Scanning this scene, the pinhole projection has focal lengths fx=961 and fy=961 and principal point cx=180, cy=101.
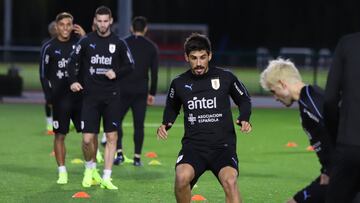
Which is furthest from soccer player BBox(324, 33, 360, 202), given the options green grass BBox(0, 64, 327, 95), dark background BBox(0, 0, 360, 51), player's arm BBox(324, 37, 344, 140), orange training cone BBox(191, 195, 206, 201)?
dark background BBox(0, 0, 360, 51)

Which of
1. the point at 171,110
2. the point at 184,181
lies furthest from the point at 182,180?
the point at 171,110

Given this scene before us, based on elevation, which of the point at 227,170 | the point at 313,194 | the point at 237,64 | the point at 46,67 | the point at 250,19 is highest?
the point at 313,194

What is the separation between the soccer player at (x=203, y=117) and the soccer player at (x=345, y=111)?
1853 millimetres

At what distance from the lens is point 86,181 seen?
11156 millimetres

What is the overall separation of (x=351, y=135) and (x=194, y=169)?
7.18 feet

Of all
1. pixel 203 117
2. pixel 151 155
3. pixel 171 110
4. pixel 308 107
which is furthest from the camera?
pixel 151 155

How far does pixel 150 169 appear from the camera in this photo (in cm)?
1297

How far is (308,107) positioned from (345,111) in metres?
0.44

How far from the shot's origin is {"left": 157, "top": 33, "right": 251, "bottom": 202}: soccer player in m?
7.93

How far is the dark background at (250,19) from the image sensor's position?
6197 cm

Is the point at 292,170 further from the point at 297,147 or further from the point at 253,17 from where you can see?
the point at 253,17

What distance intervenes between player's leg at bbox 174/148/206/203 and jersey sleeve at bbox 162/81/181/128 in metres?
0.39

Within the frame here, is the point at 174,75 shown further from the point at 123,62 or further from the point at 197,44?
the point at 197,44

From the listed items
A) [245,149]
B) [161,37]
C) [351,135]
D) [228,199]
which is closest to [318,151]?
[351,135]
